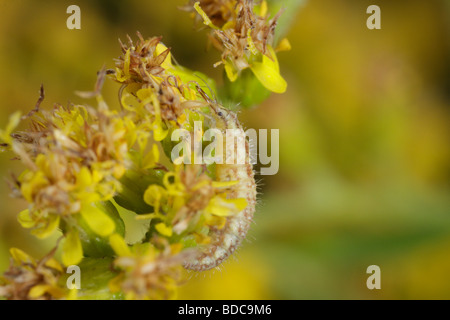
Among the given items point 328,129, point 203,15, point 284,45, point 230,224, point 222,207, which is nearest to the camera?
point 222,207

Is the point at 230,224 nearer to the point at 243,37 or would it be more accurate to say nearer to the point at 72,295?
A: the point at 72,295

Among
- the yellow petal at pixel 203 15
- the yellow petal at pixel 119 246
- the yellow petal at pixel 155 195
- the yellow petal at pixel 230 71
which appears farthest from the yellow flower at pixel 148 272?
the yellow petal at pixel 203 15

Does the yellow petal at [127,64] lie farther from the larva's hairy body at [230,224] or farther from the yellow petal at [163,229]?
the yellow petal at [163,229]

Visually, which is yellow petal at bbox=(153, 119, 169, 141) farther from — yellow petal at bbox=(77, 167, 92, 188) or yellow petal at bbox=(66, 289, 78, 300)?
yellow petal at bbox=(66, 289, 78, 300)

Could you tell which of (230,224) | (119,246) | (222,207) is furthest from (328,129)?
(119,246)

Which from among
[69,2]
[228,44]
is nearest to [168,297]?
[228,44]
